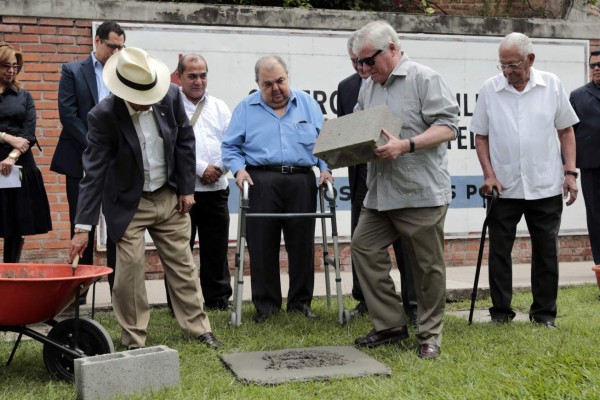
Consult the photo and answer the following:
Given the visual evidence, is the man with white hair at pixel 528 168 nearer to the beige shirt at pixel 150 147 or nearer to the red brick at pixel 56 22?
the beige shirt at pixel 150 147

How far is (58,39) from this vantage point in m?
9.23

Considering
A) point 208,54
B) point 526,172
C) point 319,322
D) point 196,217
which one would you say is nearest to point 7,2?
point 208,54

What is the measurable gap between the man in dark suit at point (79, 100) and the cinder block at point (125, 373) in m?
2.52

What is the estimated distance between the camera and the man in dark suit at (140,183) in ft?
18.3

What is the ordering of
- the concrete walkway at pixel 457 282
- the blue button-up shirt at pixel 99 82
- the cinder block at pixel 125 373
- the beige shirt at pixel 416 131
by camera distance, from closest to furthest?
the cinder block at pixel 125 373
the beige shirt at pixel 416 131
the blue button-up shirt at pixel 99 82
the concrete walkway at pixel 457 282

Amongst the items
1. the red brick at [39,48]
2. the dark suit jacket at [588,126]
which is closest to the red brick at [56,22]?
the red brick at [39,48]

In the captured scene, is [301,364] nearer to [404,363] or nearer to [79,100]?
[404,363]

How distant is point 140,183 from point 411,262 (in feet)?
6.17

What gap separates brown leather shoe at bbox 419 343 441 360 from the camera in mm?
5518

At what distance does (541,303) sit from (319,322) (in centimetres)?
171

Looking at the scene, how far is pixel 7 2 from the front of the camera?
29.8ft

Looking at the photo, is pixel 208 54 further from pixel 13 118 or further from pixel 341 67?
pixel 13 118

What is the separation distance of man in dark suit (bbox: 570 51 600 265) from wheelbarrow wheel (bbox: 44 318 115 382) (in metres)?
5.42

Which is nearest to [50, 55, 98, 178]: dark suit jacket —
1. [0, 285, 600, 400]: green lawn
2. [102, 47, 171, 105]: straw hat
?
[0, 285, 600, 400]: green lawn
